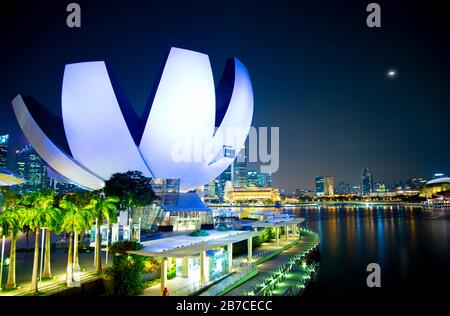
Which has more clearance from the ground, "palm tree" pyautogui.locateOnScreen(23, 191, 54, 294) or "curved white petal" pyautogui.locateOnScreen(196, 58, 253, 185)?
"curved white petal" pyautogui.locateOnScreen(196, 58, 253, 185)

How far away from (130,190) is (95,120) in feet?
18.3

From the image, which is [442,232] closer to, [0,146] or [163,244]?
[163,244]

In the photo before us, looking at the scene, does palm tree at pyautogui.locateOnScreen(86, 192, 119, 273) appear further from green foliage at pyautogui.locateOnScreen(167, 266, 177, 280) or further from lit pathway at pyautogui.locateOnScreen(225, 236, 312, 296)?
lit pathway at pyautogui.locateOnScreen(225, 236, 312, 296)

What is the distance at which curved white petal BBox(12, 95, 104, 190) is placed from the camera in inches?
922

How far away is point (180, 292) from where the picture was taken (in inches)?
479

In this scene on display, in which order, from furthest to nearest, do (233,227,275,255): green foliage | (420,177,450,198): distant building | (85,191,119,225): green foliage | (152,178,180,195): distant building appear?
(420,177,450,198): distant building < (152,178,180,195): distant building < (233,227,275,255): green foliage < (85,191,119,225): green foliage

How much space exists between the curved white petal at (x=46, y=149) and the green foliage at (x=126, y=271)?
1335cm

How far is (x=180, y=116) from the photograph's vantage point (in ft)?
74.3

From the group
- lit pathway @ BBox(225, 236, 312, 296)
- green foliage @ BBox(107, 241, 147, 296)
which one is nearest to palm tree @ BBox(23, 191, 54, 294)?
green foliage @ BBox(107, 241, 147, 296)

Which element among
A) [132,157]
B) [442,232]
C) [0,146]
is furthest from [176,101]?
[0,146]

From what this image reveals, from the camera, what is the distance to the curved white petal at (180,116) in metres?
21.7

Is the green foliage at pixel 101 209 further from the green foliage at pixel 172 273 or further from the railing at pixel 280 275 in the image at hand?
the railing at pixel 280 275

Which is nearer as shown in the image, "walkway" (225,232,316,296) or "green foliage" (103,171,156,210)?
"walkway" (225,232,316,296)

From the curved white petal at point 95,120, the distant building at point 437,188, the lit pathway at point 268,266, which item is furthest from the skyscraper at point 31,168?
the distant building at point 437,188
